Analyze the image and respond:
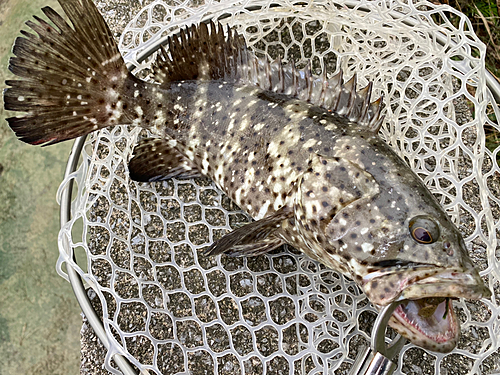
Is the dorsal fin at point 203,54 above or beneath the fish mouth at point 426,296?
above

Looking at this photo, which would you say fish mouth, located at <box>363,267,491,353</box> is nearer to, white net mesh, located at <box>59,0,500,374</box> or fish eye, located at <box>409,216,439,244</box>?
fish eye, located at <box>409,216,439,244</box>

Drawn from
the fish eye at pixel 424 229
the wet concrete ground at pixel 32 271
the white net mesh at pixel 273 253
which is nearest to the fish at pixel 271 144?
the fish eye at pixel 424 229

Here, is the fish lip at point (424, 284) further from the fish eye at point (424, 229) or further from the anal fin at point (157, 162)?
the anal fin at point (157, 162)

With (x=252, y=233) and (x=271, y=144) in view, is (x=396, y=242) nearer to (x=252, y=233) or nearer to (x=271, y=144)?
(x=252, y=233)

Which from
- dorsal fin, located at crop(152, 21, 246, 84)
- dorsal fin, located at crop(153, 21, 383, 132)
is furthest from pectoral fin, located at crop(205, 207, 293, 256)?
dorsal fin, located at crop(152, 21, 246, 84)

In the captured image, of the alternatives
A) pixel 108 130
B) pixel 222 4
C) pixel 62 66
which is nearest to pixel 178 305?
pixel 108 130

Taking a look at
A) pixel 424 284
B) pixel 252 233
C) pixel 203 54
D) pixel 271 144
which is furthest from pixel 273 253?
pixel 203 54

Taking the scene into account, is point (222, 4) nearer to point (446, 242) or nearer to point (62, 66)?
point (62, 66)
